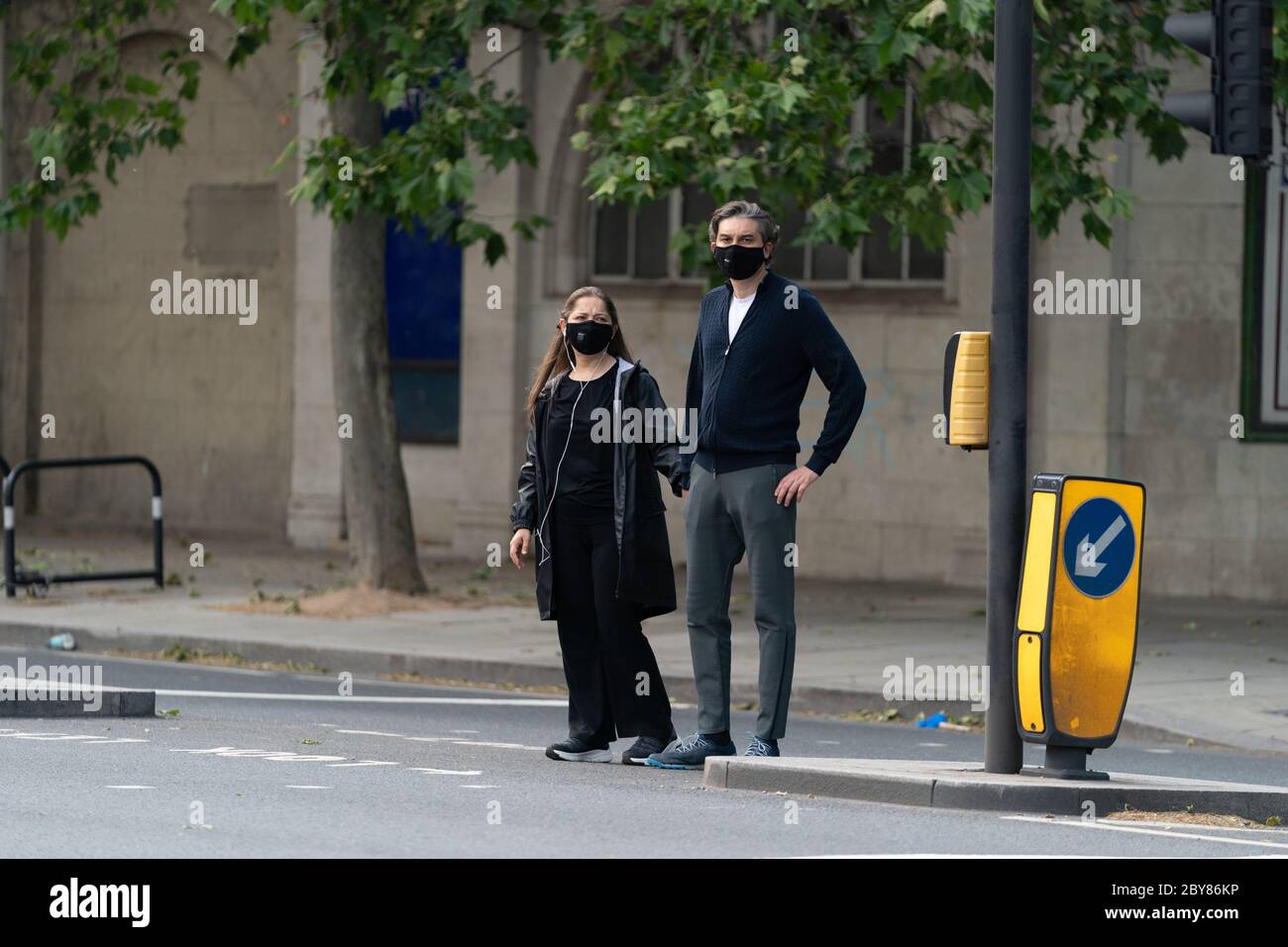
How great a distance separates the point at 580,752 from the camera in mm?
9180

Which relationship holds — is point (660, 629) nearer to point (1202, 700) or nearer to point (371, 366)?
point (371, 366)

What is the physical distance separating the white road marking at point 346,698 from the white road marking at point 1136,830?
4.52 m

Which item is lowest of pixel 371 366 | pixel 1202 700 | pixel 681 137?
pixel 1202 700

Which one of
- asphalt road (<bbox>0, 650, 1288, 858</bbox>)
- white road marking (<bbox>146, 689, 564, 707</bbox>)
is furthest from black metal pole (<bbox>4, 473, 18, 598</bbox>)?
asphalt road (<bbox>0, 650, 1288, 858</bbox>)

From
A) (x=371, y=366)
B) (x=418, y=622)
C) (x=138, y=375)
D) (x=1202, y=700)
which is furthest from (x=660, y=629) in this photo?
(x=138, y=375)

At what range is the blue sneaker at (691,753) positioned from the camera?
888 centimetres

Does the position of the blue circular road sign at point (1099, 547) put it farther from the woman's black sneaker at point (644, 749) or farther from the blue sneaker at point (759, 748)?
the woman's black sneaker at point (644, 749)

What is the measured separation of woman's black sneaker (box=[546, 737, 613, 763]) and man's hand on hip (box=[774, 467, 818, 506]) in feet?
4.60

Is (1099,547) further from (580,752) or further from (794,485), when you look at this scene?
(580,752)

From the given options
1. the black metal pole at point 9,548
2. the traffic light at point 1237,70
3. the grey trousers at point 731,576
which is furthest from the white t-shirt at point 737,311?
the black metal pole at point 9,548

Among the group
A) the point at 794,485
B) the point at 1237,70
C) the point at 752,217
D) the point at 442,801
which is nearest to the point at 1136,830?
the point at 794,485
